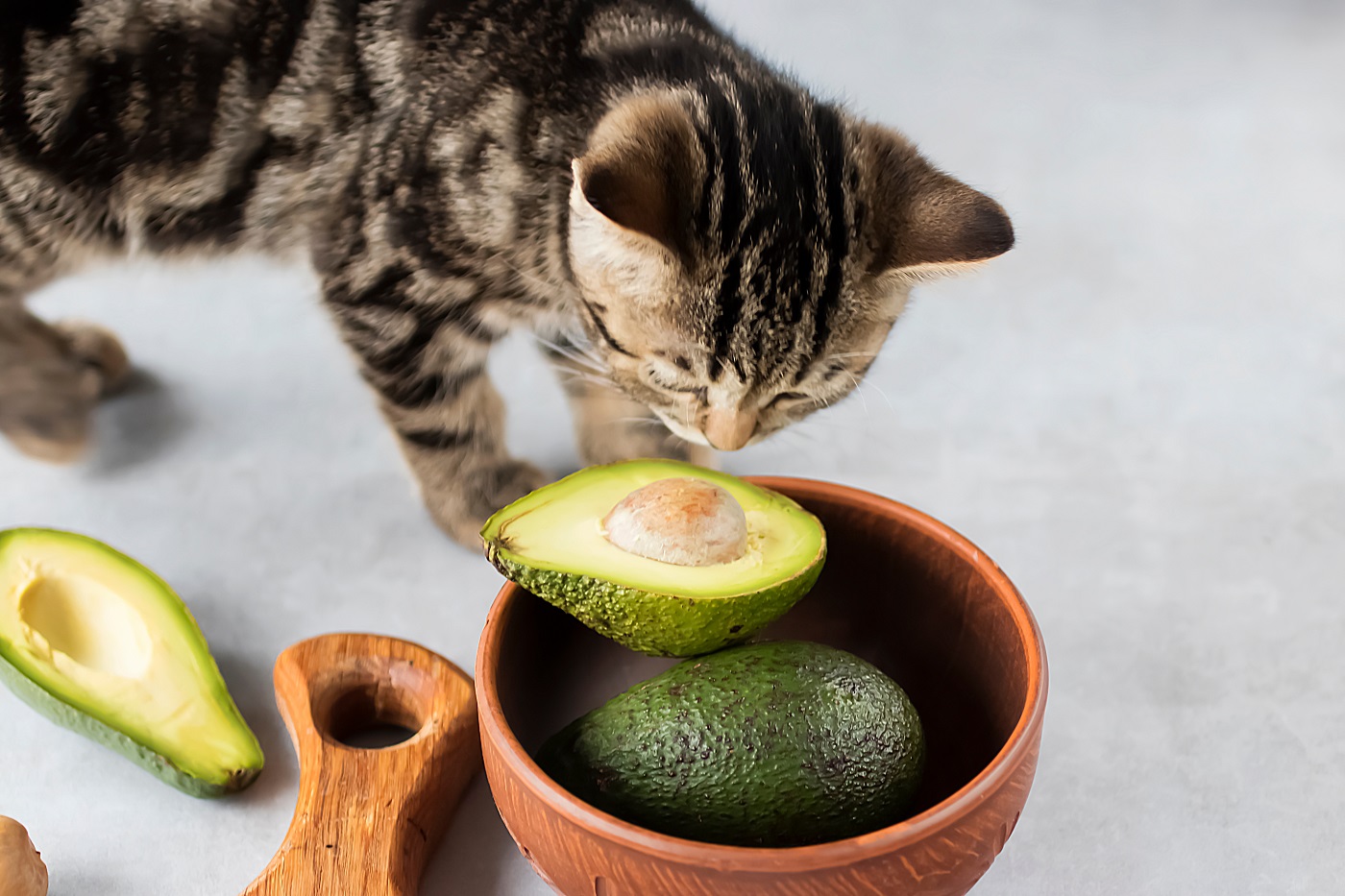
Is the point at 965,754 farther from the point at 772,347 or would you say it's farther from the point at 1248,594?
the point at 1248,594

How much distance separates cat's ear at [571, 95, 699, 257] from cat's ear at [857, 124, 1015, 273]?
130mm

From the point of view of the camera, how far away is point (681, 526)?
23.9 inches

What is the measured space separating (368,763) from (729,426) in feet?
1.05

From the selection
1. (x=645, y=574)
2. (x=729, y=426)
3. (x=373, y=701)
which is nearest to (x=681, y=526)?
(x=645, y=574)

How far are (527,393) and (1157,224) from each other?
2.70ft

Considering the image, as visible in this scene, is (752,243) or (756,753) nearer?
(756,753)

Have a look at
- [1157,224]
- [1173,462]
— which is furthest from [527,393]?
[1157,224]

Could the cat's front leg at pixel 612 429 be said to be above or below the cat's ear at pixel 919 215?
below

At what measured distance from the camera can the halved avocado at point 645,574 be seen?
23.3 inches

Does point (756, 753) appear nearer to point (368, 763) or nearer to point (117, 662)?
point (368, 763)

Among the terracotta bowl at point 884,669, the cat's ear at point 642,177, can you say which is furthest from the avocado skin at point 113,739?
the cat's ear at point 642,177

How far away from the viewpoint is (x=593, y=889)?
21.7 inches

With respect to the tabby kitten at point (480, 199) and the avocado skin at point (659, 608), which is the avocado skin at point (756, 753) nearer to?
the avocado skin at point (659, 608)

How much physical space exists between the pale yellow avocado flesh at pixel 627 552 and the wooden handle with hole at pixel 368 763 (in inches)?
7.1
